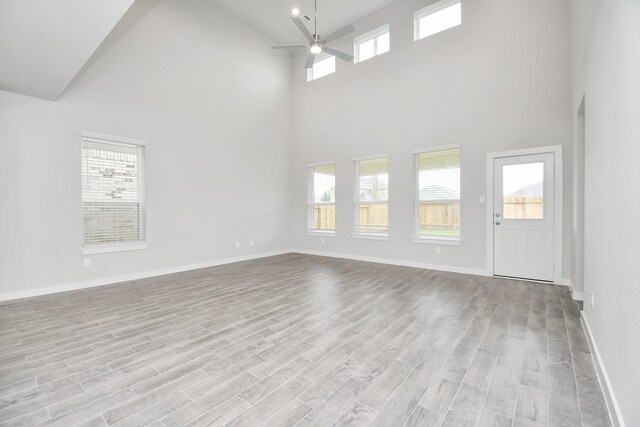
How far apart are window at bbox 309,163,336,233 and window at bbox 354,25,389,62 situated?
257 centimetres

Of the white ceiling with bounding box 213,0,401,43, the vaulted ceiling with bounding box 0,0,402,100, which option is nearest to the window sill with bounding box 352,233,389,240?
the white ceiling with bounding box 213,0,401,43

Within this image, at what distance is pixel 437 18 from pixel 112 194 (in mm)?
6646

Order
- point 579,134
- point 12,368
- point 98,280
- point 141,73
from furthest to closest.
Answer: point 141,73 < point 98,280 < point 579,134 < point 12,368

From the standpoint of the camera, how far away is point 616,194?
1679 mm

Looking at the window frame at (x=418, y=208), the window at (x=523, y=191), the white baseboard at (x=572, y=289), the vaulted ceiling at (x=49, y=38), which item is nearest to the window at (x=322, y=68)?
the window frame at (x=418, y=208)

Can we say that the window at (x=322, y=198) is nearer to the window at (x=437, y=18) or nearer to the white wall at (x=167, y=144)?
the white wall at (x=167, y=144)

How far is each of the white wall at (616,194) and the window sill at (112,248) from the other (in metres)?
5.76

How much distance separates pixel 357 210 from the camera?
678cm

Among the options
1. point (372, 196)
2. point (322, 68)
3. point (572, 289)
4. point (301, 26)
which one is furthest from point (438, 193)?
point (322, 68)

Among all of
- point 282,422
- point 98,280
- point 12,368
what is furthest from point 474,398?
point 98,280

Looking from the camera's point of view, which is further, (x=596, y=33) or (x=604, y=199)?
(x=596, y=33)

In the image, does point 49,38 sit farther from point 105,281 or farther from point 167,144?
point 105,281

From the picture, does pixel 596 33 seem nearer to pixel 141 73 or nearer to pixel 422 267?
pixel 422 267

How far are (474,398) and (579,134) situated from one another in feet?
11.7
